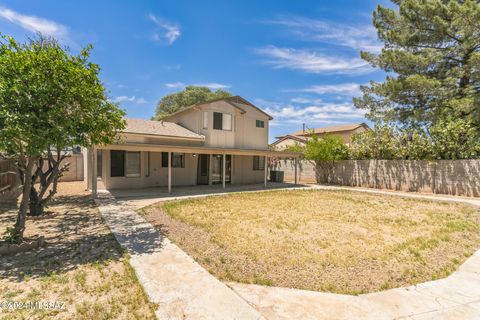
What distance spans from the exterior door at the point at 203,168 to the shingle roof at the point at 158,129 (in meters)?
1.51

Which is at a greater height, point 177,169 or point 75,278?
point 177,169

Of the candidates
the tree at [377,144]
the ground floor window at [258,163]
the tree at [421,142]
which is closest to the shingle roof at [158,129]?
the ground floor window at [258,163]

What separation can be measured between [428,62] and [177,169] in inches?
682

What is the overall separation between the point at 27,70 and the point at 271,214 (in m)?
7.17

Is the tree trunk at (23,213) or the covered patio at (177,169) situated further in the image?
the covered patio at (177,169)

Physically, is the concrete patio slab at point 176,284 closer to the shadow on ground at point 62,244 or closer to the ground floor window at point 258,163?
the shadow on ground at point 62,244

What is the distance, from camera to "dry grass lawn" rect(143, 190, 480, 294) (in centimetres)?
407

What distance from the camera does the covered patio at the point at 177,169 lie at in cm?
1300

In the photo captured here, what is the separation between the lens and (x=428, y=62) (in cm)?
1589

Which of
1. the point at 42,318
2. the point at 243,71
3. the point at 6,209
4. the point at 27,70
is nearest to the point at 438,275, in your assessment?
the point at 42,318

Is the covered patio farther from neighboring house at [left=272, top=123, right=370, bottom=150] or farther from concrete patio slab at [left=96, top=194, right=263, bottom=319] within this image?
neighboring house at [left=272, top=123, right=370, bottom=150]

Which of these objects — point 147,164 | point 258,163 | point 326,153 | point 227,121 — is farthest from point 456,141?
point 147,164

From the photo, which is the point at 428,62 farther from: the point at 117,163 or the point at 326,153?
the point at 117,163

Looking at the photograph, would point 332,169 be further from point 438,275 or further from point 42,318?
point 42,318
